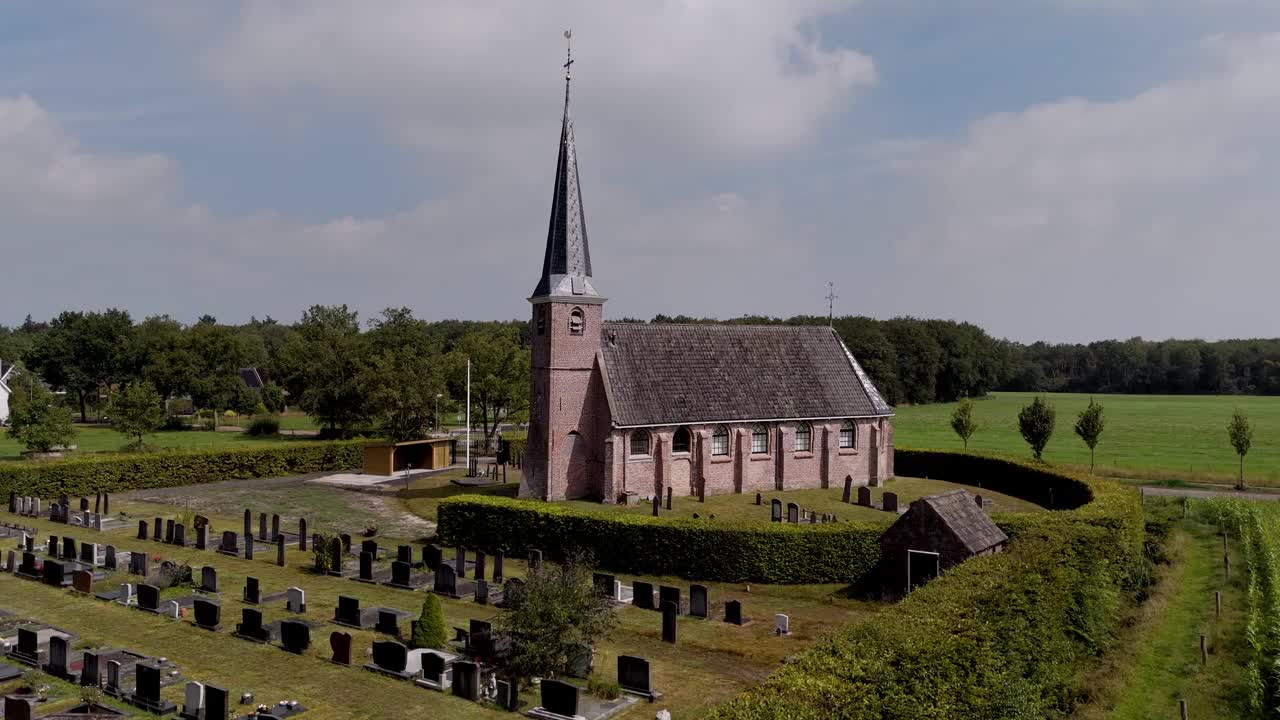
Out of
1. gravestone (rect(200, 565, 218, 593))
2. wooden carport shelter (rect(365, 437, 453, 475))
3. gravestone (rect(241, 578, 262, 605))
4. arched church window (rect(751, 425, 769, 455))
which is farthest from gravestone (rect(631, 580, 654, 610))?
wooden carport shelter (rect(365, 437, 453, 475))

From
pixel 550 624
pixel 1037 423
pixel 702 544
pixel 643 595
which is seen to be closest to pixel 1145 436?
pixel 1037 423

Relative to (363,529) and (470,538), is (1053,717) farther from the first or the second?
(363,529)

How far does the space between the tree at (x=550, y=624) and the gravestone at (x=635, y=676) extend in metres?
0.89

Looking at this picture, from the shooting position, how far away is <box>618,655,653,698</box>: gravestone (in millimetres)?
18422

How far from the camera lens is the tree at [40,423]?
53625 mm

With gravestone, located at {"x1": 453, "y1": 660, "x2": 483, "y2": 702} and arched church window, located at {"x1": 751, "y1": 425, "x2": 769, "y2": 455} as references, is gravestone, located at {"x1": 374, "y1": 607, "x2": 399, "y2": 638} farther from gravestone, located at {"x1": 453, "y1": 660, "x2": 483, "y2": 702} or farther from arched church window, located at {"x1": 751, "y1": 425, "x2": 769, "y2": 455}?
arched church window, located at {"x1": 751, "y1": 425, "x2": 769, "y2": 455}

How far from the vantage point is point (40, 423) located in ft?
179

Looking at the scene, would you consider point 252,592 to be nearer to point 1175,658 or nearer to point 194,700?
point 194,700

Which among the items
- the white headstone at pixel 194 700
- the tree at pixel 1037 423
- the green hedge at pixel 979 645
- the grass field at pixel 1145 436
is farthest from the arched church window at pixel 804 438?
the white headstone at pixel 194 700

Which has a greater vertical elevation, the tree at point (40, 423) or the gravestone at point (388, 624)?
the tree at point (40, 423)

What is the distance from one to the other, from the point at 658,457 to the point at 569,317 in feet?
26.3

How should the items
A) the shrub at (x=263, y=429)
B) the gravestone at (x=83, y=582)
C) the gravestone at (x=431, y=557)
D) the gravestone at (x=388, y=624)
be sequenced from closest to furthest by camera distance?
1. the gravestone at (x=388, y=624)
2. the gravestone at (x=83, y=582)
3. the gravestone at (x=431, y=557)
4. the shrub at (x=263, y=429)

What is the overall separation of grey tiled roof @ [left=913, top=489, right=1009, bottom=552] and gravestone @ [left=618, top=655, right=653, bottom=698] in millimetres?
10013

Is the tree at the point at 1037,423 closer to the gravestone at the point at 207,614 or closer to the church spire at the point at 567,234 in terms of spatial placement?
the church spire at the point at 567,234
